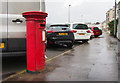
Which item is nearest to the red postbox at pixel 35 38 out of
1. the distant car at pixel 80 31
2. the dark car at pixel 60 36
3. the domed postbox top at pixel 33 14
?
the domed postbox top at pixel 33 14

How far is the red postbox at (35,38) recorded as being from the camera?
189 inches

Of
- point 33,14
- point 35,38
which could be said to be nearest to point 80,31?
point 35,38

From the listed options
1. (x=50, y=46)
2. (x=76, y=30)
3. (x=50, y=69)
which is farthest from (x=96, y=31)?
(x=50, y=69)

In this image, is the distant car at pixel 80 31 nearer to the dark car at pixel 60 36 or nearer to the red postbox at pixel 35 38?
the dark car at pixel 60 36

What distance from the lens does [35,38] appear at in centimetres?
485

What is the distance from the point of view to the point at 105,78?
4.56m

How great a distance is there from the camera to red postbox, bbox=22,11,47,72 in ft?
15.8

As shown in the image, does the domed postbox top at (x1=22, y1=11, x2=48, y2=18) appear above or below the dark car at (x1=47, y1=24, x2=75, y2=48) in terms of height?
above

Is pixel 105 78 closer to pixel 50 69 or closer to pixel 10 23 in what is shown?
pixel 50 69

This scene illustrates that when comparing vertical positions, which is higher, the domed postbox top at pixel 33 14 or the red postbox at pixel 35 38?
the domed postbox top at pixel 33 14

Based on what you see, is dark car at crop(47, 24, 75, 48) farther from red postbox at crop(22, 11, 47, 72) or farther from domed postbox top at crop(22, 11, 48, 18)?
domed postbox top at crop(22, 11, 48, 18)

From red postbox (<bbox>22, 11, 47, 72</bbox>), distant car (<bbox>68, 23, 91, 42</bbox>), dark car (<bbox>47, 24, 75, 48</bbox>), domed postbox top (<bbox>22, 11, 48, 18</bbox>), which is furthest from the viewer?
distant car (<bbox>68, 23, 91, 42</bbox>)

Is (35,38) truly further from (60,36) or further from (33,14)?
(60,36)

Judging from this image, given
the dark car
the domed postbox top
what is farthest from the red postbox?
the dark car
